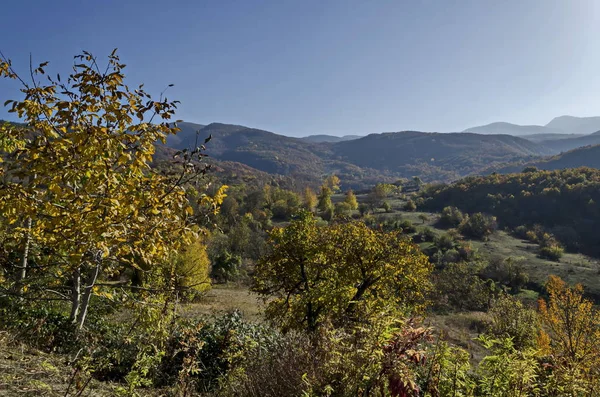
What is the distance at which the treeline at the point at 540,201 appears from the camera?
8419 cm

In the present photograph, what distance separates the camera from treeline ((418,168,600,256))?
8419cm

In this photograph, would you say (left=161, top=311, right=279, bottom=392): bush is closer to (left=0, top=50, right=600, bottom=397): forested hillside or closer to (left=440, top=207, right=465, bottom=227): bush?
(left=0, top=50, right=600, bottom=397): forested hillside

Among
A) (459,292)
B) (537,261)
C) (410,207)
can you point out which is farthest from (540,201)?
(459,292)

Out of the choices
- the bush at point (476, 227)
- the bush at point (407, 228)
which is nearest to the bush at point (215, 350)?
the bush at point (407, 228)

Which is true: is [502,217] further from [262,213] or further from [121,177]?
[121,177]

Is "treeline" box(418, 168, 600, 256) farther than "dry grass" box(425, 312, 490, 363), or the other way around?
"treeline" box(418, 168, 600, 256)

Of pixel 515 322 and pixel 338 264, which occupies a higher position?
pixel 338 264

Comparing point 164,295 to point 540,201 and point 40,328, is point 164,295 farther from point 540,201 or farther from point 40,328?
point 540,201

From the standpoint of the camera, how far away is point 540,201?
98.6m

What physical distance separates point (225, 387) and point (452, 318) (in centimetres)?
3579

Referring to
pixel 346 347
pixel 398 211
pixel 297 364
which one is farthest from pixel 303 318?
pixel 398 211

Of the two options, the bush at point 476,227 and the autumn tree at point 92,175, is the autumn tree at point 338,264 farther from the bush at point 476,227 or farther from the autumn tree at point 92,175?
the bush at point 476,227

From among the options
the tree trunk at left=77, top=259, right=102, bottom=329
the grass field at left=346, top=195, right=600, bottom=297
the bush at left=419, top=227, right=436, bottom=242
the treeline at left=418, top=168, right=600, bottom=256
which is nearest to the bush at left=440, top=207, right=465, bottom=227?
the grass field at left=346, top=195, right=600, bottom=297

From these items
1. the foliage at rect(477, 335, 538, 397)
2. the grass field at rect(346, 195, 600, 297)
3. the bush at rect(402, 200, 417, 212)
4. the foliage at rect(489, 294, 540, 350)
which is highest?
the foliage at rect(477, 335, 538, 397)
